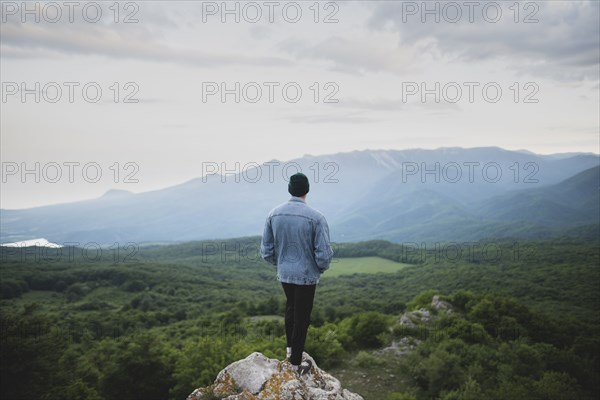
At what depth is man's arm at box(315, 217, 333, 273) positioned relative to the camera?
5910 mm

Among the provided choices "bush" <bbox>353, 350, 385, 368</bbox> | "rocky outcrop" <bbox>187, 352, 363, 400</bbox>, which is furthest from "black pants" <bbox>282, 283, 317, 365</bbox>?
"bush" <bbox>353, 350, 385, 368</bbox>

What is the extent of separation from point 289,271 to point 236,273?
15686 centimetres

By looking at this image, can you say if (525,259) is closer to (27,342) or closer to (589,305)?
(589,305)

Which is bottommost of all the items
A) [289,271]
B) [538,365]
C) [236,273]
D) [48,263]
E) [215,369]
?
[236,273]

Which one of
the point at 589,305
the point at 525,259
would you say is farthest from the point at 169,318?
the point at 525,259

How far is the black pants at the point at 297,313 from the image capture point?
6027mm

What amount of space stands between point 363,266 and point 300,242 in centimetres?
15419

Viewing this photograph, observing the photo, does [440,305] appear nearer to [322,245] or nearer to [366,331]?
[366,331]

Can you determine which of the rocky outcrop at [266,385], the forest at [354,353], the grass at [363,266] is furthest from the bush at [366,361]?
the grass at [363,266]

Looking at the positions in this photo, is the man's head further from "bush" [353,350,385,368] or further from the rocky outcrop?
"bush" [353,350,385,368]

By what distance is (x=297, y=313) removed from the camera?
20.0 feet

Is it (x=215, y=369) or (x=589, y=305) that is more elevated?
(x=215, y=369)

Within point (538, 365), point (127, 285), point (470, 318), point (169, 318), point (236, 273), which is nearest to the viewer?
point (538, 365)

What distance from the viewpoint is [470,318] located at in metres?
28.1
